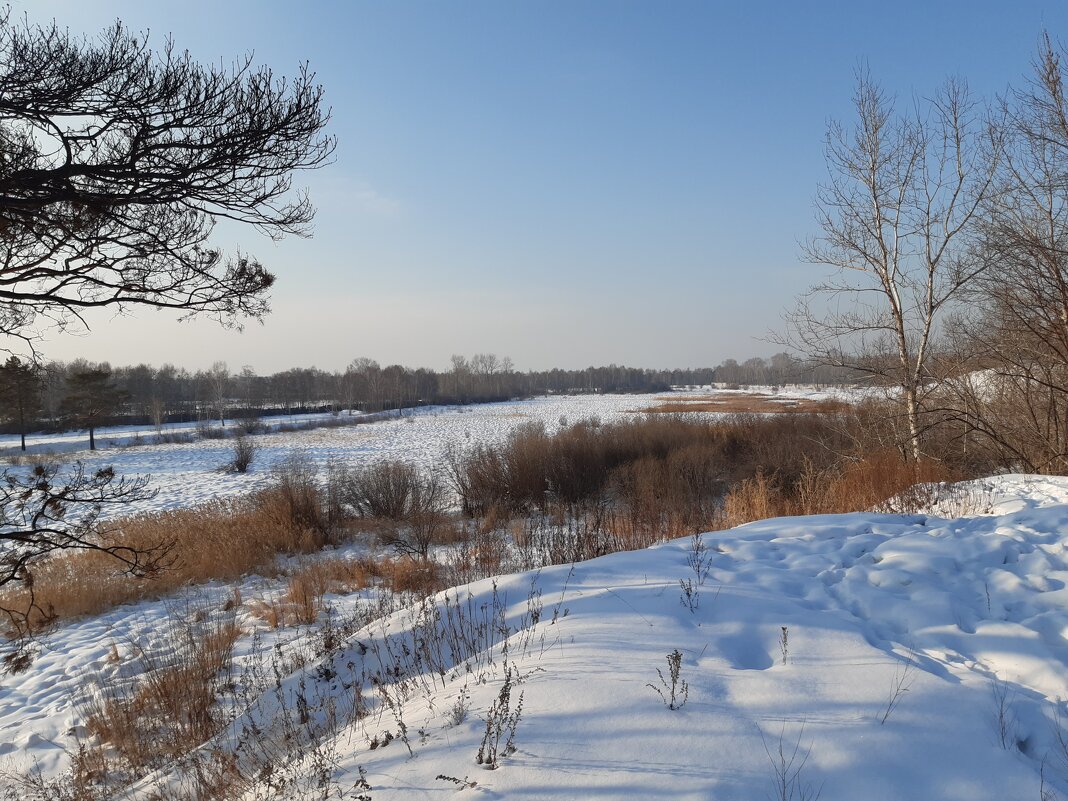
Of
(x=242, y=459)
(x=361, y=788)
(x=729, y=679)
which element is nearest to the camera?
(x=361, y=788)

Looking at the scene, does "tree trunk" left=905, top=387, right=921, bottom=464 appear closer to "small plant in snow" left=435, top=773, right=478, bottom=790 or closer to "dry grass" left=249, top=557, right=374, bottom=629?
"dry grass" left=249, top=557, right=374, bottom=629

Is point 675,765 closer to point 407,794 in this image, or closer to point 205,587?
point 407,794

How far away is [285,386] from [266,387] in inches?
123

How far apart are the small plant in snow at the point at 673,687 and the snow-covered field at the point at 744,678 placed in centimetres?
3

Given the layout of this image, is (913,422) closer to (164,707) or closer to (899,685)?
(899,685)

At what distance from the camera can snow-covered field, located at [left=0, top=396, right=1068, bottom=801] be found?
7.20ft

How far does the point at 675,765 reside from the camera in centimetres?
219

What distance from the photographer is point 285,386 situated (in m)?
76.2

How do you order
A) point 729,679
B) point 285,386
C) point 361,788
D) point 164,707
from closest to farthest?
point 361,788 → point 729,679 → point 164,707 → point 285,386

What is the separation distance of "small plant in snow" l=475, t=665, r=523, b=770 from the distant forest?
4.16 m

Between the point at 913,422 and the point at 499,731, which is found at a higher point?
the point at 913,422

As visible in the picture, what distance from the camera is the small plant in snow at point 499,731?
2285mm

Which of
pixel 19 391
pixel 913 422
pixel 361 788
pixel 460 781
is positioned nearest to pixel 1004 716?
pixel 460 781

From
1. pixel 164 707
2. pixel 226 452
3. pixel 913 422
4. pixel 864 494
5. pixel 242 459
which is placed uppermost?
pixel 913 422
